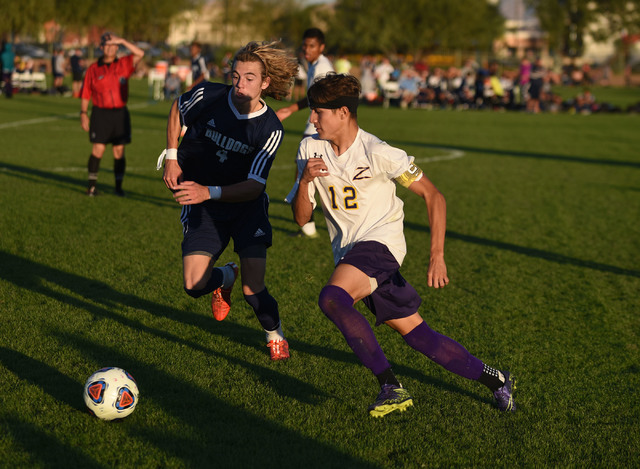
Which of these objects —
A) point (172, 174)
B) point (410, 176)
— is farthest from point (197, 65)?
point (410, 176)

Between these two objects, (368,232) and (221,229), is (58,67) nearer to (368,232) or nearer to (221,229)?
(221,229)

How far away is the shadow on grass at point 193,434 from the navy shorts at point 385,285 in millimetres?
827

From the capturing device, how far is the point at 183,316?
5621 mm

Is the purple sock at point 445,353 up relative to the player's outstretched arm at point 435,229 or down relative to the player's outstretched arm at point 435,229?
down

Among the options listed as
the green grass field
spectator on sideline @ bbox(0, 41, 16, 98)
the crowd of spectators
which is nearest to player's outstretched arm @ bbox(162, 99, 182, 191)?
the green grass field

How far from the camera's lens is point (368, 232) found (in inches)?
162

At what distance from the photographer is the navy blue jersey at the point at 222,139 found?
182 inches

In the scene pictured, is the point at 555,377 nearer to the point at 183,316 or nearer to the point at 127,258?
the point at 183,316

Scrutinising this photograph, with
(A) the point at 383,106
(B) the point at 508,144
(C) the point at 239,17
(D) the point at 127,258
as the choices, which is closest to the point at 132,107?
(A) the point at 383,106

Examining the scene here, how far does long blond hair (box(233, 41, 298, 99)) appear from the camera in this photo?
4.45 meters

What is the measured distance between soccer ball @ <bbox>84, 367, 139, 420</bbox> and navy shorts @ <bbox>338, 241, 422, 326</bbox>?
135cm

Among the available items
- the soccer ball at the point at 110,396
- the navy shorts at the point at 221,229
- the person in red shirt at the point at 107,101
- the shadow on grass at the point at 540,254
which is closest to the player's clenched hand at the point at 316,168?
the navy shorts at the point at 221,229

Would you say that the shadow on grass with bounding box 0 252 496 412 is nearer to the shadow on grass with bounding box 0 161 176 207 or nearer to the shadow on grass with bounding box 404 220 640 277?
the shadow on grass with bounding box 0 161 176 207

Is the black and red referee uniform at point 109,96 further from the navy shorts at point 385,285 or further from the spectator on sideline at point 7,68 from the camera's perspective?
the spectator on sideline at point 7,68
